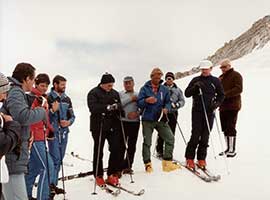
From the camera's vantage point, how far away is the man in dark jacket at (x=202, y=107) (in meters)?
9.50

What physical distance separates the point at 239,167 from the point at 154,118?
221 centimetres

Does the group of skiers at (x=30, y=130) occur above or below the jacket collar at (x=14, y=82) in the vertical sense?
below

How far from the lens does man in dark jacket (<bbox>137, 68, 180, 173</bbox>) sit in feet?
A: 31.0

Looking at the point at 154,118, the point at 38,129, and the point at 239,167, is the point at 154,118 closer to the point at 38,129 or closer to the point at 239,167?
the point at 239,167

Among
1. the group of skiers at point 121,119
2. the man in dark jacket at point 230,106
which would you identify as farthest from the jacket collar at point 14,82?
the man in dark jacket at point 230,106

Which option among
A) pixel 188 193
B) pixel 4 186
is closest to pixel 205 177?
pixel 188 193

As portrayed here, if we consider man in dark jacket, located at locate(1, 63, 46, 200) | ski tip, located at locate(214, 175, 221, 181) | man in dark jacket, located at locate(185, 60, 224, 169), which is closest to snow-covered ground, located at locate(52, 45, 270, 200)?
ski tip, located at locate(214, 175, 221, 181)

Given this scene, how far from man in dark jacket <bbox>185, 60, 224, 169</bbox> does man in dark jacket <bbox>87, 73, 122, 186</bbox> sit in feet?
5.55

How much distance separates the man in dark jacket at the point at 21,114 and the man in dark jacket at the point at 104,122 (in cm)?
298

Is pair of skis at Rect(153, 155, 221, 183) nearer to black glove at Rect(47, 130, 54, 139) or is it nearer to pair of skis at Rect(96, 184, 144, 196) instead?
pair of skis at Rect(96, 184, 144, 196)

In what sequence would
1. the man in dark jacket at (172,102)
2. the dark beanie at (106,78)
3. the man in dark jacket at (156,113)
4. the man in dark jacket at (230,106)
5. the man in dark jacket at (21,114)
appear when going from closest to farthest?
the man in dark jacket at (21,114), the dark beanie at (106,78), the man in dark jacket at (156,113), the man in dark jacket at (172,102), the man in dark jacket at (230,106)

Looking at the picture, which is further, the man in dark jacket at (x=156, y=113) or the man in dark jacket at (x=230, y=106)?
the man in dark jacket at (x=230, y=106)

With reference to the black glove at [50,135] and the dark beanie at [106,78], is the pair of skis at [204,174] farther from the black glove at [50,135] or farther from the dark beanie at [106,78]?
the black glove at [50,135]

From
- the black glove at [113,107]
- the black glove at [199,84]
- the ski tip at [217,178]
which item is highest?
the black glove at [199,84]
